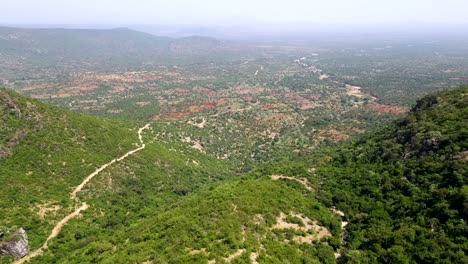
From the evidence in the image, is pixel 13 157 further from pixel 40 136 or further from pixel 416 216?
pixel 416 216

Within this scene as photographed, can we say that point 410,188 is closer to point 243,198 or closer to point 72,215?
Answer: point 243,198

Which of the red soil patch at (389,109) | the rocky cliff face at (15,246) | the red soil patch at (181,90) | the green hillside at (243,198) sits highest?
the green hillside at (243,198)

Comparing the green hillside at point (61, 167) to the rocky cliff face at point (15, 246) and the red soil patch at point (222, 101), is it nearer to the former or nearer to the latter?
the rocky cliff face at point (15, 246)

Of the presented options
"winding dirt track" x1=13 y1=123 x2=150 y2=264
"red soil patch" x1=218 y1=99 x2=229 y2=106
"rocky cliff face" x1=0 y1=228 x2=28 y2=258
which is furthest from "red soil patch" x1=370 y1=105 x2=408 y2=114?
"rocky cliff face" x1=0 y1=228 x2=28 y2=258

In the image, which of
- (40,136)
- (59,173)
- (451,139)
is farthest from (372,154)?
(40,136)

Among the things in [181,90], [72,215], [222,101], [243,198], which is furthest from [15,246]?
[181,90]

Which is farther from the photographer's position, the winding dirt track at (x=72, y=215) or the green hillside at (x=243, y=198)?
the winding dirt track at (x=72, y=215)

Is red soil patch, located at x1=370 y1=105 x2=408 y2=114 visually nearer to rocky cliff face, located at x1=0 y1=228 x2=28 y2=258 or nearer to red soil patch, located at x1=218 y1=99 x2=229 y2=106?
red soil patch, located at x1=218 y1=99 x2=229 y2=106

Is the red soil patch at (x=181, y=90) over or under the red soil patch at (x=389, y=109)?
under

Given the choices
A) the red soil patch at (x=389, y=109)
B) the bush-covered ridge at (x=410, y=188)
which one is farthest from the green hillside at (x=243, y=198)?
the red soil patch at (x=389, y=109)
